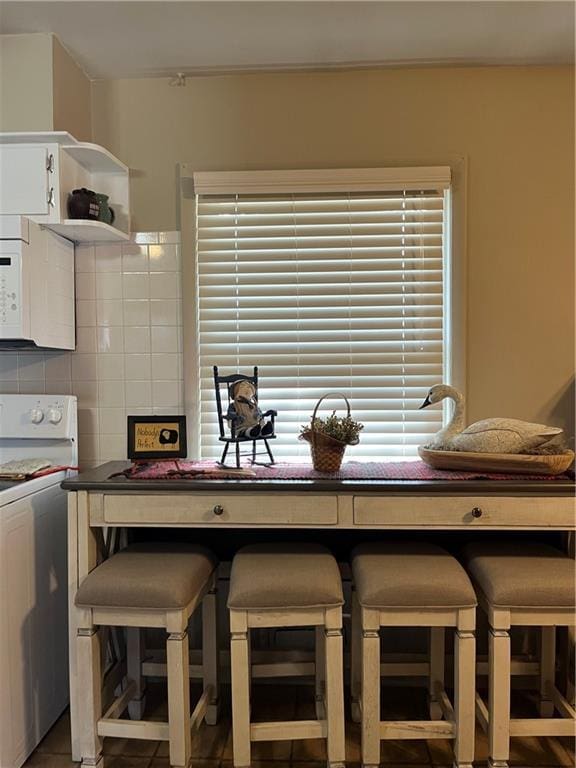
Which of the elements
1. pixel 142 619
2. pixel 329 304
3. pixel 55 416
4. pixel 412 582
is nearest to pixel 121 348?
pixel 55 416

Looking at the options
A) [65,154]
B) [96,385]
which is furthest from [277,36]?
[96,385]

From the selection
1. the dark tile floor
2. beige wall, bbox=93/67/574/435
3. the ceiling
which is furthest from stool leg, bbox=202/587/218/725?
the ceiling

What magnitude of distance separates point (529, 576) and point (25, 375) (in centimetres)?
199

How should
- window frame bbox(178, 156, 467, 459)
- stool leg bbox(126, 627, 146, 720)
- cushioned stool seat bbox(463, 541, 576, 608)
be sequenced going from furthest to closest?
1. window frame bbox(178, 156, 467, 459)
2. stool leg bbox(126, 627, 146, 720)
3. cushioned stool seat bbox(463, 541, 576, 608)

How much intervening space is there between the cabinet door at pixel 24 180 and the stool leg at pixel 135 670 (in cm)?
158

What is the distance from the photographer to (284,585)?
5.29 feet

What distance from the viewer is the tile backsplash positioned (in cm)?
229

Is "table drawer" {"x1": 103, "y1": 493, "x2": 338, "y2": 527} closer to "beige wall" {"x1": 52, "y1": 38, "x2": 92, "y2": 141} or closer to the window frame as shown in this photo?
the window frame

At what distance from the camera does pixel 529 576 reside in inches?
64.3

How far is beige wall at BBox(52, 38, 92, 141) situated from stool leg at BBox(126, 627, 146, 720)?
188cm

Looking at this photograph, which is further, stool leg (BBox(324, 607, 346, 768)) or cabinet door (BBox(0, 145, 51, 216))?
cabinet door (BBox(0, 145, 51, 216))

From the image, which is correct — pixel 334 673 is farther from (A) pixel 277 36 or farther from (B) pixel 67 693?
(A) pixel 277 36

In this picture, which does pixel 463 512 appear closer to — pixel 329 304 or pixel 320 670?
pixel 320 670

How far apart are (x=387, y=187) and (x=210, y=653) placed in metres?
1.88
